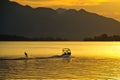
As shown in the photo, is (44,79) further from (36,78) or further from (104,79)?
(104,79)

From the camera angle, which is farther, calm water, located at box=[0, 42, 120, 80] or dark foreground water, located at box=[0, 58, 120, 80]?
calm water, located at box=[0, 42, 120, 80]

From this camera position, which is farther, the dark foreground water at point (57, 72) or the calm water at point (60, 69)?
the calm water at point (60, 69)

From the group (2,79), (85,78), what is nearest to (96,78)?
(85,78)

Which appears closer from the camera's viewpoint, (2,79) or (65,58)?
(2,79)

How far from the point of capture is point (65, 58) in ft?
283

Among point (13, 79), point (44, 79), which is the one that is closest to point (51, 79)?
point (44, 79)

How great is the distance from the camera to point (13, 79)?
44.0 m

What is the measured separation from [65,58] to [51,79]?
41921mm

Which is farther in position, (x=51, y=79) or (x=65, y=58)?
(x=65, y=58)

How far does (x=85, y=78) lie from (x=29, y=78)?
19.1ft

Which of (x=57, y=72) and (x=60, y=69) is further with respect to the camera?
(x=60, y=69)

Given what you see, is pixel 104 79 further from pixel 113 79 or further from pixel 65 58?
pixel 65 58

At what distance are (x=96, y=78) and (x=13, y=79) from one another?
8.72m

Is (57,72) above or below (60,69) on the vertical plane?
below
